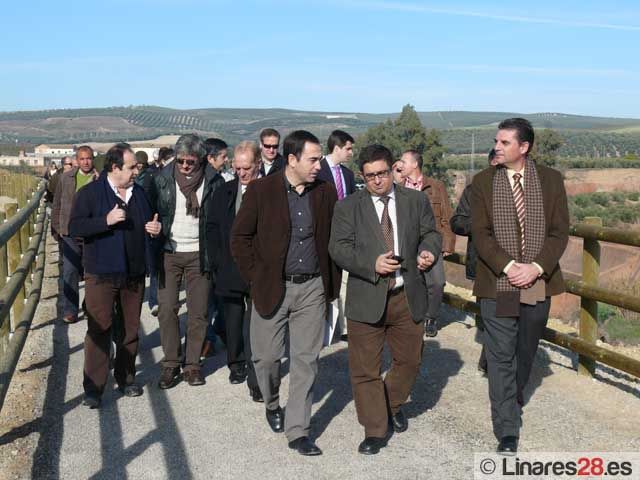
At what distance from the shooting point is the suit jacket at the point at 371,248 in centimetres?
522

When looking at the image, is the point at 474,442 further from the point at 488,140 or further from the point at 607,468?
the point at 488,140

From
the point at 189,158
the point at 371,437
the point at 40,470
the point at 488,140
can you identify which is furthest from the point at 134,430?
the point at 488,140

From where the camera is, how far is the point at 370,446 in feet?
17.0

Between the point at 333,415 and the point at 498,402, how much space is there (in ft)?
4.33

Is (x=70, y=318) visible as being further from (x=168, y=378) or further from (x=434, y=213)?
(x=434, y=213)

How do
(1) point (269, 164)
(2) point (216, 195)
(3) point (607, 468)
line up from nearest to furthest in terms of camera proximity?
(3) point (607, 468)
(2) point (216, 195)
(1) point (269, 164)

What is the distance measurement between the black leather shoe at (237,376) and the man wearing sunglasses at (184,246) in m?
0.24

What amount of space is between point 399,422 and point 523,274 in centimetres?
134

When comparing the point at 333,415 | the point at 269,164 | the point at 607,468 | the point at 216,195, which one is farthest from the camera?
the point at 269,164

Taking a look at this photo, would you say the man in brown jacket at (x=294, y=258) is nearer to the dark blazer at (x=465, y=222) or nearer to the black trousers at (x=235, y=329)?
the dark blazer at (x=465, y=222)

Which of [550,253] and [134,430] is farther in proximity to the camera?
[134,430]

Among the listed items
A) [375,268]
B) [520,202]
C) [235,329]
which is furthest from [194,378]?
[520,202]

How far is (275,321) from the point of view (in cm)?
552

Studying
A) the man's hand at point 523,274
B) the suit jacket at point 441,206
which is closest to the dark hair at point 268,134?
the suit jacket at point 441,206
